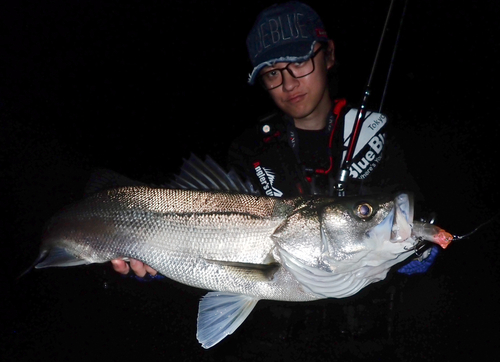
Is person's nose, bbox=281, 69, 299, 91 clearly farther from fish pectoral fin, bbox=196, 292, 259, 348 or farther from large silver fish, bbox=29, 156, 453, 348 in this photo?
fish pectoral fin, bbox=196, 292, 259, 348

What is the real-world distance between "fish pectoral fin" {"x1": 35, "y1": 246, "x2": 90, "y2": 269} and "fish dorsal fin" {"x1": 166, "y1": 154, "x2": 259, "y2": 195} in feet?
1.90

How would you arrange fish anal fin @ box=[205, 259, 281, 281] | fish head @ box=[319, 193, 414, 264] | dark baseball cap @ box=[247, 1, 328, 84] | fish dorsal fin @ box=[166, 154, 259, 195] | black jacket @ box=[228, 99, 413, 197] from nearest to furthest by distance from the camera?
fish head @ box=[319, 193, 414, 264] → fish anal fin @ box=[205, 259, 281, 281] → fish dorsal fin @ box=[166, 154, 259, 195] → dark baseball cap @ box=[247, 1, 328, 84] → black jacket @ box=[228, 99, 413, 197]

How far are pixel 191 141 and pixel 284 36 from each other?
406cm

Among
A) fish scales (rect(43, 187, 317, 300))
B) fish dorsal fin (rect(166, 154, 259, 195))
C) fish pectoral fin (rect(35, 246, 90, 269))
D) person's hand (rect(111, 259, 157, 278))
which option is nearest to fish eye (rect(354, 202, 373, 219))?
fish scales (rect(43, 187, 317, 300))

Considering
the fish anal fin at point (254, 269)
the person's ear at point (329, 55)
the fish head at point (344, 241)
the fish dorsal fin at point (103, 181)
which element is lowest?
the fish anal fin at point (254, 269)

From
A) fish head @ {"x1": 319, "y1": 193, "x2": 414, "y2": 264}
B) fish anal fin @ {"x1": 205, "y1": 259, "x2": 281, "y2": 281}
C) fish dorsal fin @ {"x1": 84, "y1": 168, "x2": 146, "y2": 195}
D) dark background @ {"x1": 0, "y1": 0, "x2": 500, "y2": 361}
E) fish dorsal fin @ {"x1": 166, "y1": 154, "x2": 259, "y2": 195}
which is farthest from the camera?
dark background @ {"x1": 0, "y1": 0, "x2": 500, "y2": 361}

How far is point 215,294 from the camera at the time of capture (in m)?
1.31

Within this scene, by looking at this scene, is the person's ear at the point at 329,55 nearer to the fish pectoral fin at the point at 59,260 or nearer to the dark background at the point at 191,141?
the dark background at the point at 191,141

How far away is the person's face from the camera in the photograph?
1667 millimetres

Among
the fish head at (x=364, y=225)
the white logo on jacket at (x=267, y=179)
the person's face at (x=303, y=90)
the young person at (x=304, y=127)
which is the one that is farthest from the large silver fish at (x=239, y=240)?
the person's face at (x=303, y=90)

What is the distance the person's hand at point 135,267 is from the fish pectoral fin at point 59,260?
0.13 m

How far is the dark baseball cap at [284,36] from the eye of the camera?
163cm

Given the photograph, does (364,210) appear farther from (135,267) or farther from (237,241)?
(135,267)

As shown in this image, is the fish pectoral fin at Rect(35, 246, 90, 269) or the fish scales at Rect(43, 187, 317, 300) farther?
the fish pectoral fin at Rect(35, 246, 90, 269)
